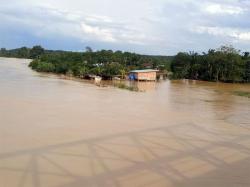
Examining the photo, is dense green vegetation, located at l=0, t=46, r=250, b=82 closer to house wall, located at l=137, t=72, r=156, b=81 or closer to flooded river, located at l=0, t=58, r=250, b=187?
house wall, located at l=137, t=72, r=156, b=81

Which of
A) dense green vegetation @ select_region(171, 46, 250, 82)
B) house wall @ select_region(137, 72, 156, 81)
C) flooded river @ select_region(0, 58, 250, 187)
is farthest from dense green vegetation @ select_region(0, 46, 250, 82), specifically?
flooded river @ select_region(0, 58, 250, 187)

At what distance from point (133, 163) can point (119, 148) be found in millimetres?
1255

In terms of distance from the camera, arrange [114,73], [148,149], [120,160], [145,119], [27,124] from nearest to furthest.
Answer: [120,160]
[148,149]
[27,124]
[145,119]
[114,73]

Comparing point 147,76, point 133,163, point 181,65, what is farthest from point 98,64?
point 133,163

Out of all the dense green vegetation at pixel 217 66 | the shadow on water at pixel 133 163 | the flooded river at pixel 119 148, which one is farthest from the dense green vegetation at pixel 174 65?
the shadow on water at pixel 133 163

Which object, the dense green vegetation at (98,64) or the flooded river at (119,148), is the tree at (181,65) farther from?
the flooded river at (119,148)

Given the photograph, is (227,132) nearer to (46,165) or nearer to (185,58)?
(46,165)

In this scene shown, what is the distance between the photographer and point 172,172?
24.7 feet

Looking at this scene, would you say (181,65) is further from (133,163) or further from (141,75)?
(133,163)

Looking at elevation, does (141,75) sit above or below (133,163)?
above

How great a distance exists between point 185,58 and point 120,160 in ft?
124

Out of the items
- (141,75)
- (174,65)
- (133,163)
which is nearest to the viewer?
(133,163)

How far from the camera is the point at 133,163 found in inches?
317

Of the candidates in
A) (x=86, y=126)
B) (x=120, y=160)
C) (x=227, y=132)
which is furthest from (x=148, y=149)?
(x=227, y=132)
